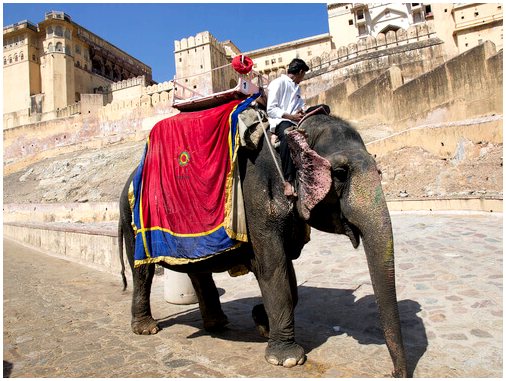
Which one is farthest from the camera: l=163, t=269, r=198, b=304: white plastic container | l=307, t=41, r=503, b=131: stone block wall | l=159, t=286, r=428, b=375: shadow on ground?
l=307, t=41, r=503, b=131: stone block wall

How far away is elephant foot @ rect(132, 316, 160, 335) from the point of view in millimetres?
4816

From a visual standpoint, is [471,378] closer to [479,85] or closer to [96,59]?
[479,85]

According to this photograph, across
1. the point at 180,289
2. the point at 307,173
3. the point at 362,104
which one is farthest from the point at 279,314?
the point at 362,104

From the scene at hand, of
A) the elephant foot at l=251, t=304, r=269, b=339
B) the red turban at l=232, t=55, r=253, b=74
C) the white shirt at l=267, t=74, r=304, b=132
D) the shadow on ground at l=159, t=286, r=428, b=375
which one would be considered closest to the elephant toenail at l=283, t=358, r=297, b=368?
the shadow on ground at l=159, t=286, r=428, b=375

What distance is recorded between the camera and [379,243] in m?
2.98

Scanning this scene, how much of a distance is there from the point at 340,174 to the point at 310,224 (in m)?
0.59

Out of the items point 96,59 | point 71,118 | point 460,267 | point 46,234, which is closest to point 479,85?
point 460,267

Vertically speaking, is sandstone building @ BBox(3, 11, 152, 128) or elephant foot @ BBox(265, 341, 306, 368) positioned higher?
sandstone building @ BBox(3, 11, 152, 128)

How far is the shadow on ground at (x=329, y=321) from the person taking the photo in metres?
4.09

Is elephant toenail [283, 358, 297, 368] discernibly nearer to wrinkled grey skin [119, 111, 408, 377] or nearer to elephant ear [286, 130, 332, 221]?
wrinkled grey skin [119, 111, 408, 377]

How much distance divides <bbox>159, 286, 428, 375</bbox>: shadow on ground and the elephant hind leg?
11 centimetres

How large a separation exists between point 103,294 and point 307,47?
50800 mm

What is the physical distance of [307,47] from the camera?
52438mm

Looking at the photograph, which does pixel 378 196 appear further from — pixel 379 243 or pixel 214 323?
pixel 214 323
